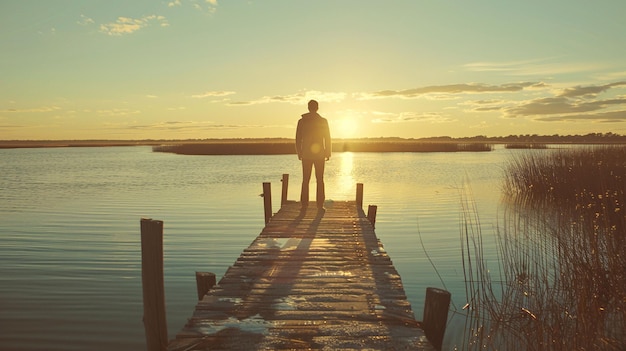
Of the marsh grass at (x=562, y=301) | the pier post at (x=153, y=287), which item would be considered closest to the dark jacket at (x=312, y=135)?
the marsh grass at (x=562, y=301)

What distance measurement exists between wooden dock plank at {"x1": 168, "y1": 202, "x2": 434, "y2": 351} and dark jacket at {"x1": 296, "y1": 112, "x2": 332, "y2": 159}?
126 inches

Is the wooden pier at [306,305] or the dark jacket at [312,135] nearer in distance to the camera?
the wooden pier at [306,305]

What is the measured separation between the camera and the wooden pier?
4.31 metres

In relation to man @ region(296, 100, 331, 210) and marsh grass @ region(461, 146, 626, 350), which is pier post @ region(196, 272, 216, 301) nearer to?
marsh grass @ region(461, 146, 626, 350)

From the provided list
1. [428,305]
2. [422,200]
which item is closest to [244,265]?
[428,305]

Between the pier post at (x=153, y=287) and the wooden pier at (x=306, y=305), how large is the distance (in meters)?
0.34

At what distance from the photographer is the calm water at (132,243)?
26.0ft

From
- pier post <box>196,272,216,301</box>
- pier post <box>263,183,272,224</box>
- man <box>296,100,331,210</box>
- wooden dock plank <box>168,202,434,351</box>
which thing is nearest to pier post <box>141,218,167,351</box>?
wooden dock plank <box>168,202,434,351</box>

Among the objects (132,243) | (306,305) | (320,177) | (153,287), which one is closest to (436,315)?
(306,305)

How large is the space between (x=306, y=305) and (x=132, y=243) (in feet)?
32.3

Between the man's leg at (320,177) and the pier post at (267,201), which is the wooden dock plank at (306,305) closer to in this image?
the man's leg at (320,177)

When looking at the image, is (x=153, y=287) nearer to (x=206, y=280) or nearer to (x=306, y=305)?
(x=306, y=305)

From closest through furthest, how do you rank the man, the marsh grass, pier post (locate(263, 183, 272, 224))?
the marsh grass → the man → pier post (locate(263, 183, 272, 224))

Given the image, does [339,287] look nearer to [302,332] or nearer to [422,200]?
[302,332]
